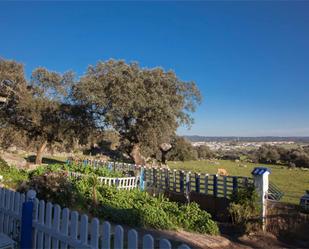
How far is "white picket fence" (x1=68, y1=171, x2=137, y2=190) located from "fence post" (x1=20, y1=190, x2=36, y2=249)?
28.6 feet

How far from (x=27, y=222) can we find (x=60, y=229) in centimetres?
70

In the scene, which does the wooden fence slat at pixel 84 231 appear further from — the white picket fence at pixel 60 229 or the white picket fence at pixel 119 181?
the white picket fence at pixel 119 181

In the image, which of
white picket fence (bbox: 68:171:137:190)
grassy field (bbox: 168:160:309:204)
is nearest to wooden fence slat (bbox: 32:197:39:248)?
white picket fence (bbox: 68:171:137:190)

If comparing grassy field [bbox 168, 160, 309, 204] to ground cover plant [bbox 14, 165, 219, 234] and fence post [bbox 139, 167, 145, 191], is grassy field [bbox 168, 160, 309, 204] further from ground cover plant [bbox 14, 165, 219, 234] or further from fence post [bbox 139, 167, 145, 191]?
ground cover plant [bbox 14, 165, 219, 234]

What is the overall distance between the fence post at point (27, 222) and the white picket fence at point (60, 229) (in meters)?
0.07

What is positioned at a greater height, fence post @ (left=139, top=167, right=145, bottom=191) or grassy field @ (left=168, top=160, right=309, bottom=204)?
fence post @ (left=139, top=167, right=145, bottom=191)

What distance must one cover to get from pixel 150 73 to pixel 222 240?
16.1 meters

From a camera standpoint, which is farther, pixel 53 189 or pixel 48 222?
pixel 53 189

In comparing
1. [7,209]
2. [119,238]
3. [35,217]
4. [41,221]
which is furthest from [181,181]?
[119,238]

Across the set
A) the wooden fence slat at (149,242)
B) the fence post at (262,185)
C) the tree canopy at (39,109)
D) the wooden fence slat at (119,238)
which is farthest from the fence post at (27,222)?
the tree canopy at (39,109)

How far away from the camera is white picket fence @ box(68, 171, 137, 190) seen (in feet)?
44.8

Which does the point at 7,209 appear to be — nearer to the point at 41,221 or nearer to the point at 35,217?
the point at 35,217

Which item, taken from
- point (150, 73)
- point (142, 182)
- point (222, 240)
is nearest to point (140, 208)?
point (222, 240)

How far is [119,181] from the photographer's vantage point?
14445 millimetres
